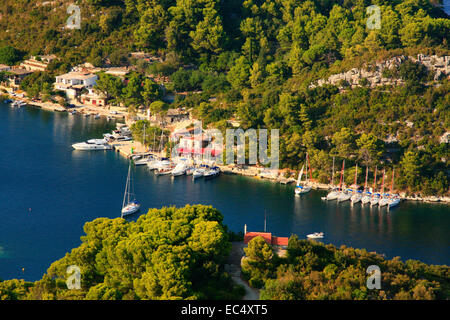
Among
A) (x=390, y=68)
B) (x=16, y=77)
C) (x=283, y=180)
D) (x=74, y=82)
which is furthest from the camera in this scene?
(x=16, y=77)

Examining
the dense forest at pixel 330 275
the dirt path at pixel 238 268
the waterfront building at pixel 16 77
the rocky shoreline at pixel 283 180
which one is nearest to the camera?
the dense forest at pixel 330 275

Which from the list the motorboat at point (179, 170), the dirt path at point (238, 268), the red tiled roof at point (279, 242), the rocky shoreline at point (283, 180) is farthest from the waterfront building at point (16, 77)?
the red tiled roof at point (279, 242)

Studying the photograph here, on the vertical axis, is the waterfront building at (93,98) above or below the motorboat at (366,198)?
above

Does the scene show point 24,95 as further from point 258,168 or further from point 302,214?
point 302,214

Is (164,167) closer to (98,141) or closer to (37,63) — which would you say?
(98,141)

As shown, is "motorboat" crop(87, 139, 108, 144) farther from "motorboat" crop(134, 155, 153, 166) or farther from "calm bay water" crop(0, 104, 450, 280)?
"motorboat" crop(134, 155, 153, 166)

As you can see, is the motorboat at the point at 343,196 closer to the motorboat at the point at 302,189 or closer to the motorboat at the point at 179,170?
the motorboat at the point at 302,189

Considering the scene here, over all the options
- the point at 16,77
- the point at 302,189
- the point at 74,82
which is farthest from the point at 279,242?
the point at 16,77
